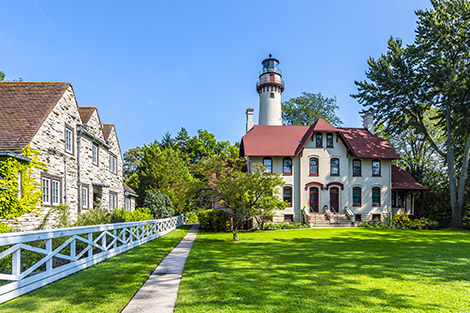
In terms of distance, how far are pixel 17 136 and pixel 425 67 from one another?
2752 centimetres

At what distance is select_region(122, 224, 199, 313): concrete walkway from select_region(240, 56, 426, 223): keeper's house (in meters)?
16.6

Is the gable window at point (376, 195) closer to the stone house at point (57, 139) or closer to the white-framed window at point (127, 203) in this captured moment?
the white-framed window at point (127, 203)

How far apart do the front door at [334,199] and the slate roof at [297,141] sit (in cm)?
354

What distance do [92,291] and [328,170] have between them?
22.8 meters

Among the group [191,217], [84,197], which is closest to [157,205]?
[84,197]

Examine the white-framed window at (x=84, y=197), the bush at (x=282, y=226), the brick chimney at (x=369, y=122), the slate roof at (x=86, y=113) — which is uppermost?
the brick chimney at (x=369, y=122)

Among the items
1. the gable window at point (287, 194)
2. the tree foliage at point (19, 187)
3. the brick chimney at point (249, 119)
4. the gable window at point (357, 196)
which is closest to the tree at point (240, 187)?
the tree foliage at point (19, 187)

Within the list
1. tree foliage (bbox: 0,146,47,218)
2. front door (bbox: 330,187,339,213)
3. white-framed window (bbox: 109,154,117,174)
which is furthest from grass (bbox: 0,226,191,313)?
front door (bbox: 330,187,339,213)

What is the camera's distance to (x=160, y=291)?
231 inches

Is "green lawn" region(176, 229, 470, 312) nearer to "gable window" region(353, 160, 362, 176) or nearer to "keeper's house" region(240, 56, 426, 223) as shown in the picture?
"keeper's house" region(240, 56, 426, 223)

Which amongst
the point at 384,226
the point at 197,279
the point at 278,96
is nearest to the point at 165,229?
the point at 197,279

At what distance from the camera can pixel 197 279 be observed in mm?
6746

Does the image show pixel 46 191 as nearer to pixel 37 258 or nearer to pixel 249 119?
pixel 37 258

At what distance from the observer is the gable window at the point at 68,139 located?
50.8 feet
